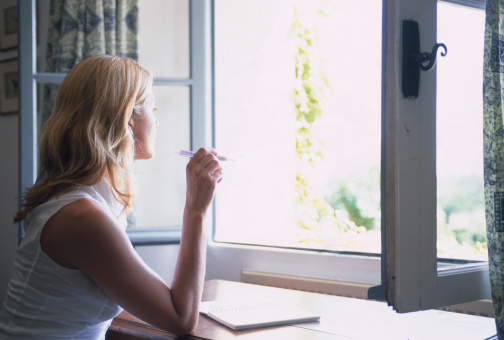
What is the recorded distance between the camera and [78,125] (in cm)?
119

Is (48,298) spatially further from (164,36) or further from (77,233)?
(164,36)

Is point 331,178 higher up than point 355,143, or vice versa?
point 355,143

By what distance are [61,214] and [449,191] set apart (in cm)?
87

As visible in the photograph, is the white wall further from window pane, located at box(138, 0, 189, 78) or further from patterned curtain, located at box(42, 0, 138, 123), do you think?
window pane, located at box(138, 0, 189, 78)

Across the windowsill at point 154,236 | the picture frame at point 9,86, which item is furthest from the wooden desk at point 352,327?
the picture frame at point 9,86

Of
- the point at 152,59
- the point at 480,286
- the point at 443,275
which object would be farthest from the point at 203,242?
the point at 152,59

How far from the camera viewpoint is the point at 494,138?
1.23 meters

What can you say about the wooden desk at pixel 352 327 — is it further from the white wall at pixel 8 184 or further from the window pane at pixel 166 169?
the white wall at pixel 8 184

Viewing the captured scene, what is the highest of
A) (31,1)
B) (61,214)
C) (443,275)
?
(31,1)

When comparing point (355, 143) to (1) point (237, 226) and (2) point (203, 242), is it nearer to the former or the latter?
(1) point (237, 226)

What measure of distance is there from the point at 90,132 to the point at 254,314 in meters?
0.58

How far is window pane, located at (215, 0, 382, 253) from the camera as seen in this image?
2.52m

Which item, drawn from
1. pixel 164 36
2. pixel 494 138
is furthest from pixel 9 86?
pixel 494 138

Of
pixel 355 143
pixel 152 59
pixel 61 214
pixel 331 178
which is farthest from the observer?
pixel 331 178
